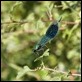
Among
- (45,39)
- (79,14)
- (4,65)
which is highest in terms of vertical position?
(79,14)

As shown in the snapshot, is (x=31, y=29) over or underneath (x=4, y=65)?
over

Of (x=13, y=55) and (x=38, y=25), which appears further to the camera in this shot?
(x=13, y=55)

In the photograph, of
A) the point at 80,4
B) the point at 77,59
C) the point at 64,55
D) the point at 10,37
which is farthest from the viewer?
the point at 64,55

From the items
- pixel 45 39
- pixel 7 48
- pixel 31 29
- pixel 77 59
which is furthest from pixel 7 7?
pixel 45 39

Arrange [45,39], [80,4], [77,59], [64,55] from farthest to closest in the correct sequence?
[64,55] < [77,59] < [80,4] < [45,39]

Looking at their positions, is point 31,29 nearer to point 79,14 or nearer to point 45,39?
point 79,14

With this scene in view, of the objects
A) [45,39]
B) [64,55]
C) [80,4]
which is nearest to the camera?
[45,39]

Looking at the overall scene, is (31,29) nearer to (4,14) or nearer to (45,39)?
(4,14)

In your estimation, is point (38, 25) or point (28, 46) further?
point (28, 46)

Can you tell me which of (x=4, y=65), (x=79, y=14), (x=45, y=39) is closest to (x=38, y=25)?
(x=79, y=14)
